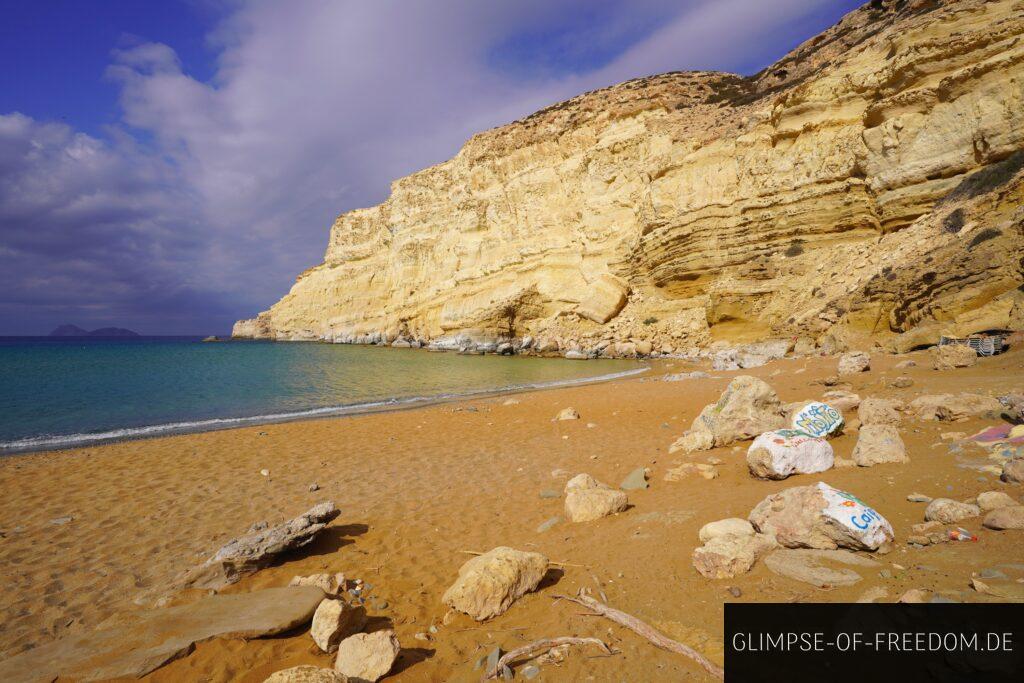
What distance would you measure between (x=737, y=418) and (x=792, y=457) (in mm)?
2138

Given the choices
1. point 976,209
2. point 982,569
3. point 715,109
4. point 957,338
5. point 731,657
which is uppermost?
point 715,109

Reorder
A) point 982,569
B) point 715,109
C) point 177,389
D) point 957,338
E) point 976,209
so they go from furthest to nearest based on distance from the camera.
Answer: point 715,109 → point 177,389 → point 976,209 → point 957,338 → point 982,569

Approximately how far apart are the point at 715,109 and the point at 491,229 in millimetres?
21222

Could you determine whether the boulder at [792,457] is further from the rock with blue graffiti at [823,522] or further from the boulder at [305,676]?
the boulder at [305,676]

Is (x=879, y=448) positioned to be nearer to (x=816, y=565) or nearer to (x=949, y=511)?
(x=949, y=511)

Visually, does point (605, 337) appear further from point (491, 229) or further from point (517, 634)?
point (517, 634)

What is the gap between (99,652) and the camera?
9.64 ft

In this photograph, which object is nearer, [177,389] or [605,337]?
[177,389]

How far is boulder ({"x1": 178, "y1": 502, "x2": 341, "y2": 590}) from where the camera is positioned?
4074 mm

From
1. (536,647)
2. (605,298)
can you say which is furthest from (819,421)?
(605,298)

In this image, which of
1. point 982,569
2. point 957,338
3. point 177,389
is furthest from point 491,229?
point 982,569

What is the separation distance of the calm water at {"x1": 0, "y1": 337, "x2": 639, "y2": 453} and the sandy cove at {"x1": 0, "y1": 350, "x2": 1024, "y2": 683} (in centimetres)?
350

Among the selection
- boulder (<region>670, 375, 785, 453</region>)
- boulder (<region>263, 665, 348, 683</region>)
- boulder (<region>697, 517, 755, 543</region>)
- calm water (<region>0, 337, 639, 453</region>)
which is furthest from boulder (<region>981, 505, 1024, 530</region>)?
calm water (<region>0, 337, 639, 453</region>)

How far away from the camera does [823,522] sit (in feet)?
9.68
